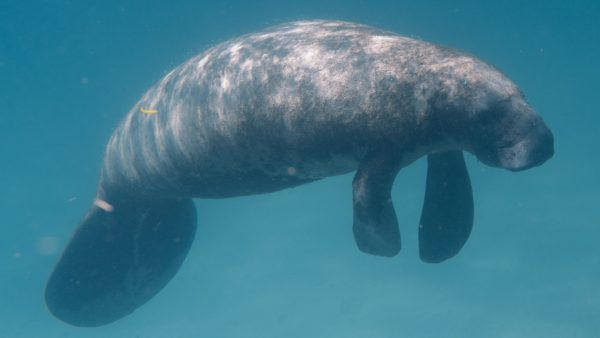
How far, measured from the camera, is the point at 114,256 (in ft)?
33.3

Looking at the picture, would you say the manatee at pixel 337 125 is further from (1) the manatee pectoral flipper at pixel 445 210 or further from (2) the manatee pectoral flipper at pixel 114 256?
(2) the manatee pectoral flipper at pixel 114 256

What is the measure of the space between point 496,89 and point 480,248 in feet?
51.3

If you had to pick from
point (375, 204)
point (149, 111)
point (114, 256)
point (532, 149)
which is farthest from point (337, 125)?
point (114, 256)

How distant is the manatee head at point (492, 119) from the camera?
15.4 feet

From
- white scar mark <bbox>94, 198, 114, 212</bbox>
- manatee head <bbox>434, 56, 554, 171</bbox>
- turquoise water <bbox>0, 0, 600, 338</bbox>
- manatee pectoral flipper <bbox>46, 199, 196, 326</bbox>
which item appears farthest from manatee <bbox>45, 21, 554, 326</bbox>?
turquoise water <bbox>0, 0, 600, 338</bbox>

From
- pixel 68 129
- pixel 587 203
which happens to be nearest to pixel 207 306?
pixel 587 203

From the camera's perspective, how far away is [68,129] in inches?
2186

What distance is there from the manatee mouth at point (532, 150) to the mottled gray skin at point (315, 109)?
60 mm

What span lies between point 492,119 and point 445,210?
209 cm

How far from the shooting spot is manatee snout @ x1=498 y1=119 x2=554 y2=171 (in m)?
4.64

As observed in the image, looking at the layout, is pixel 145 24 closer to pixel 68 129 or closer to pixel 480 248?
pixel 68 129

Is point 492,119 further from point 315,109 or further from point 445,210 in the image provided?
point 445,210

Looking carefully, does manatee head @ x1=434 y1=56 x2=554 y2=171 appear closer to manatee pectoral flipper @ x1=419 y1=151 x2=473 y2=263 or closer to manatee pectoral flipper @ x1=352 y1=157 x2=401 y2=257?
manatee pectoral flipper @ x1=352 y1=157 x2=401 y2=257

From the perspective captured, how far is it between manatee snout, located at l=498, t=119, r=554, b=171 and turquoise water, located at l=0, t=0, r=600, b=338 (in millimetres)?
12487
